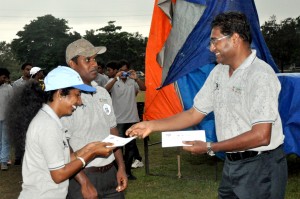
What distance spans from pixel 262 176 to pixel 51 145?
4.75ft

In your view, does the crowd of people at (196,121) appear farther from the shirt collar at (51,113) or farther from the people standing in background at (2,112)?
the people standing in background at (2,112)

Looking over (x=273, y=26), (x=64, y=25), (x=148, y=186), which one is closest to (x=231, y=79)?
(x=148, y=186)

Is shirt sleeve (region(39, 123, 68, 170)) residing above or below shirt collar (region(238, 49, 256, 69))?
below

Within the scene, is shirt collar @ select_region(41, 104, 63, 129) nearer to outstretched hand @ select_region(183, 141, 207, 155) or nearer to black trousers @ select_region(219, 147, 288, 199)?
outstretched hand @ select_region(183, 141, 207, 155)

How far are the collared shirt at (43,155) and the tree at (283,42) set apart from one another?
134ft

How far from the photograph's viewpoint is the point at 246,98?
2.97 meters

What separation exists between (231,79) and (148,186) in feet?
14.4

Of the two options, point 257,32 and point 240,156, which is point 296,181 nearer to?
point 257,32

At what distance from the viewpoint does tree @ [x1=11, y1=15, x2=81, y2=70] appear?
7569 cm

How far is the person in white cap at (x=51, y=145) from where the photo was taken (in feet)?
9.29

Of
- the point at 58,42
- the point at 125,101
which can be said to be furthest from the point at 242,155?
the point at 58,42

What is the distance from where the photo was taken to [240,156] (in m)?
3.13

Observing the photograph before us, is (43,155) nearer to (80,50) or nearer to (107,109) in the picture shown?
(107,109)

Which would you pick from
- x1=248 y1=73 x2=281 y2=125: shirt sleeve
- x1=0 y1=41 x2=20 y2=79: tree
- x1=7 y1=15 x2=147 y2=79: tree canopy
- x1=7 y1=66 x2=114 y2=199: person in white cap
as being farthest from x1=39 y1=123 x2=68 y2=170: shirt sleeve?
x1=0 y1=41 x2=20 y2=79: tree
